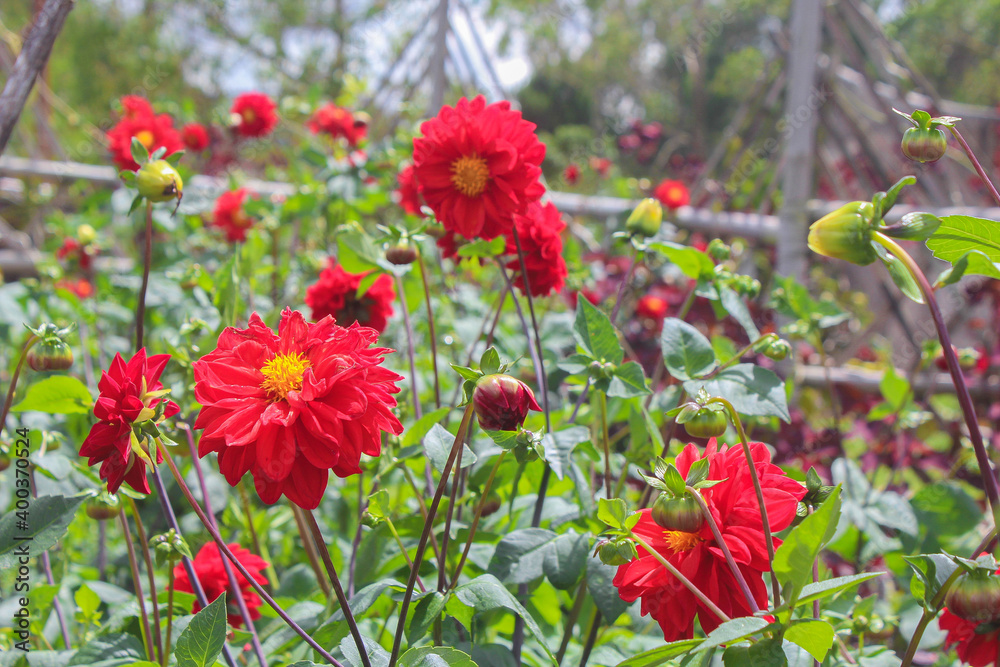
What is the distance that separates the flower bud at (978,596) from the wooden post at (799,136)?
1.25 m

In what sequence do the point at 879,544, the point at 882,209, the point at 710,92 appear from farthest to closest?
1. the point at 710,92
2. the point at 879,544
3. the point at 882,209

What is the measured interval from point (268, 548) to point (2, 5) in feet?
26.7

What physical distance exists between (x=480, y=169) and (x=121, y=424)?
0.39 meters

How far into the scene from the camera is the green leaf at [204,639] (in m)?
0.42

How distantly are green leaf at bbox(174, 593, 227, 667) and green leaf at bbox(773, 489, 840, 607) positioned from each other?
0.35 m

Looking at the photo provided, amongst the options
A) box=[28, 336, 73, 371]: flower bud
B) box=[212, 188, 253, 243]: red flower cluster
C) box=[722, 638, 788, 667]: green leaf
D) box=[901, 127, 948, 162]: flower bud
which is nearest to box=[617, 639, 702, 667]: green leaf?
box=[722, 638, 788, 667]: green leaf

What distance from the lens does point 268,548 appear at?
1.00 metres

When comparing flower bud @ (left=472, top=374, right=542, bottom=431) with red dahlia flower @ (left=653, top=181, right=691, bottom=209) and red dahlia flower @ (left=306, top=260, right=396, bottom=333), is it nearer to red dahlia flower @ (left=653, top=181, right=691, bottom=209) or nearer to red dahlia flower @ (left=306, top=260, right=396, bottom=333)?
red dahlia flower @ (left=306, top=260, right=396, bottom=333)

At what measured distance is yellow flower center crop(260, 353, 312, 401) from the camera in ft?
1.38

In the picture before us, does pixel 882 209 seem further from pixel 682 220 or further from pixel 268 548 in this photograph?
pixel 682 220

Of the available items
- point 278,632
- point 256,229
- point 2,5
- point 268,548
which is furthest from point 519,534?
point 2,5

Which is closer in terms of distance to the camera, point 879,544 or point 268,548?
point 879,544

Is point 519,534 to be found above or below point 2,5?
below

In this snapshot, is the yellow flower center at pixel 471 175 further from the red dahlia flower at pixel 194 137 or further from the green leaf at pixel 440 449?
the red dahlia flower at pixel 194 137
